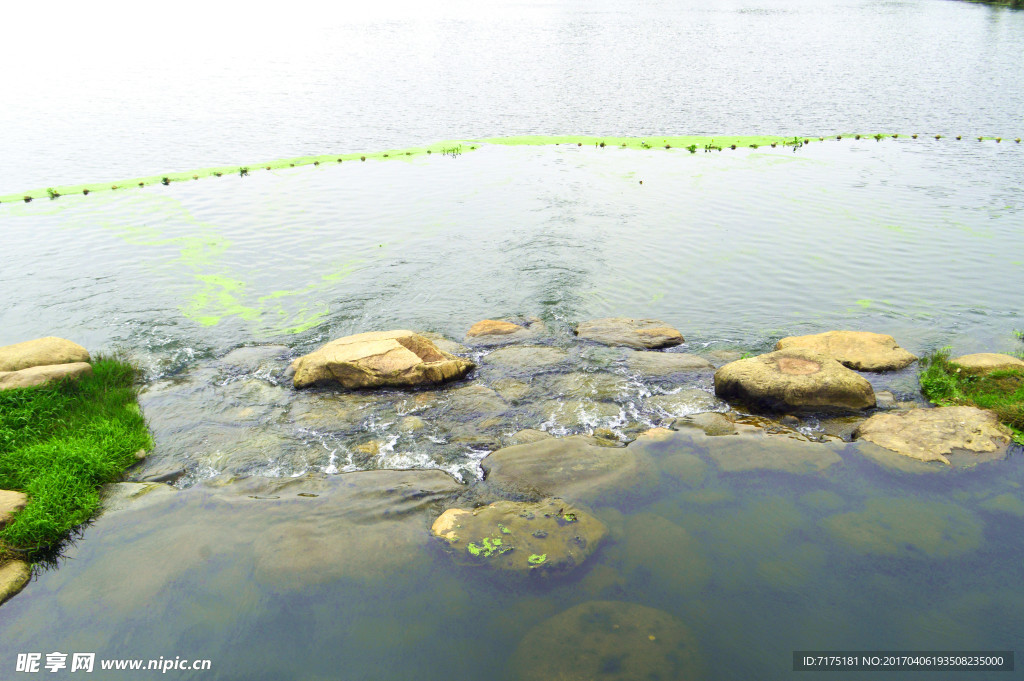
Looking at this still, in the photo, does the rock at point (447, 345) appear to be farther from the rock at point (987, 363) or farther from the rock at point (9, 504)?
the rock at point (987, 363)

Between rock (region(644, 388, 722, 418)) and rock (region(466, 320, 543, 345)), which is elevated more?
rock (region(466, 320, 543, 345))

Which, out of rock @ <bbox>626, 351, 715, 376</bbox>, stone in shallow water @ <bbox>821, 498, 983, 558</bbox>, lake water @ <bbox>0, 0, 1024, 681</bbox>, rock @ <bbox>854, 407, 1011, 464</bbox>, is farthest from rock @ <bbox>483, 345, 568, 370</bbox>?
stone in shallow water @ <bbox>821, 498, 983, 558</bbox>

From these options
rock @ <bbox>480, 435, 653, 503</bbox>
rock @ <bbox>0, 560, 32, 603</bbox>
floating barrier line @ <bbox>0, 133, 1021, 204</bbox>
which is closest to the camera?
rock @ <bbox>0, 560, 32, 603</bbox>

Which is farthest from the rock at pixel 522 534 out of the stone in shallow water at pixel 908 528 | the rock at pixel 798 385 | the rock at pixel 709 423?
the rock at pixel 798 385

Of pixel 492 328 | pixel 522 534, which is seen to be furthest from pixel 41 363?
pixel 522 534

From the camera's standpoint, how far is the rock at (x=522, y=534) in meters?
8.03

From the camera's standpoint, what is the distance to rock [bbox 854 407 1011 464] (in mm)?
9945

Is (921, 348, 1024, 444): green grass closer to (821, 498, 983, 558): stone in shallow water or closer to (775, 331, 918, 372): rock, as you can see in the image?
(775, 331, 918, 372): rock

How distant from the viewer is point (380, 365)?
494 inches

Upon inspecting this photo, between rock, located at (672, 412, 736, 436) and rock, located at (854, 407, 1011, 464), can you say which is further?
rock, located at (672, 412, 736, 436)

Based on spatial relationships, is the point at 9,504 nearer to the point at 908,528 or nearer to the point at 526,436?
the point at 526,436

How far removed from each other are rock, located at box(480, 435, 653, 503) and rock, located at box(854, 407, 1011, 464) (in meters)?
4.11

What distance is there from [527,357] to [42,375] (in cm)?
952

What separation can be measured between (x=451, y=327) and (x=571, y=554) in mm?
8659
